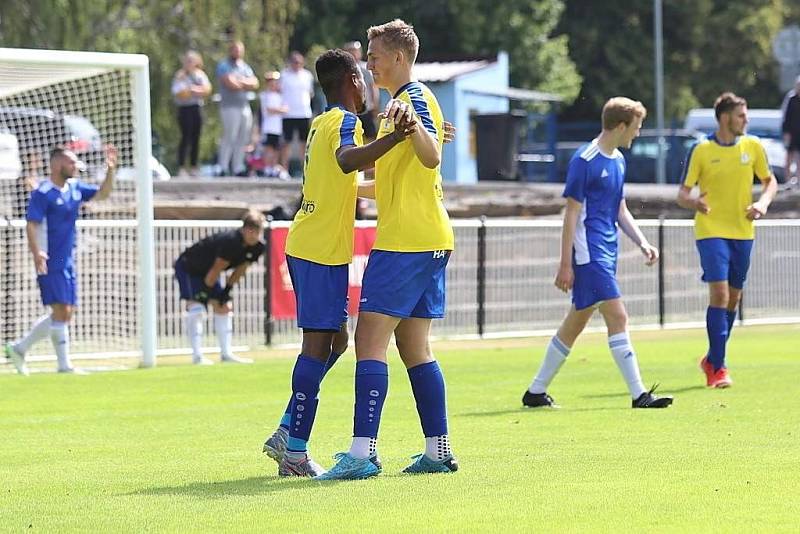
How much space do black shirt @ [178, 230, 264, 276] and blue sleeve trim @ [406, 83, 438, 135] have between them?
28.3ft

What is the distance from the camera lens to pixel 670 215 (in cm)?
2892

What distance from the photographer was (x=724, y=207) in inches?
557

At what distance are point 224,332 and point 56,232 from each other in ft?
8.17

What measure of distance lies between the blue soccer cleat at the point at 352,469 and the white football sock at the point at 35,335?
890cm

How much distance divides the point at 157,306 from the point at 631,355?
8.77 metres

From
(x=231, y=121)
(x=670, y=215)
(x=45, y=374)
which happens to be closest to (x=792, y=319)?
(x=670, y=215)

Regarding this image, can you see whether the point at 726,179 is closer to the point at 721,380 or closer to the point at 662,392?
the point at 721,380

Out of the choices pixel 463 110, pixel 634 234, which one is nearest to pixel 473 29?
pixel 463 110

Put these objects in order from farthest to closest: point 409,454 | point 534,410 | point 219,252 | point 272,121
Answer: point 272,121, point 219,252, point 534,410, point 409,454

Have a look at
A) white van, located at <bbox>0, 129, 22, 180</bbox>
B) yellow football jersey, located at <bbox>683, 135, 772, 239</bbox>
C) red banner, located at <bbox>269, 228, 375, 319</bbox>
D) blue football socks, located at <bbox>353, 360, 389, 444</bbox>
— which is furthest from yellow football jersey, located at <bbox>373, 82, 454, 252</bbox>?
white van, located at <bbox>0, 129, 22, 180</bbox>

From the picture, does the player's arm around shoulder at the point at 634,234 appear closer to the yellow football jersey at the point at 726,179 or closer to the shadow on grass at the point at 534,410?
the shadow on grass at the point at 534,410

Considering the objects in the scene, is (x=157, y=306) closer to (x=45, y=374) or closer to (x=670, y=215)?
(x=45, y=374)

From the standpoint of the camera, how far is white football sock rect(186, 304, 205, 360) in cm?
1803

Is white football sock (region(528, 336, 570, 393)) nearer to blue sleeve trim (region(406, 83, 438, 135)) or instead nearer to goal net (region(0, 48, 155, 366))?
blue sleeve trim (region(406, 83, 438, 135))
